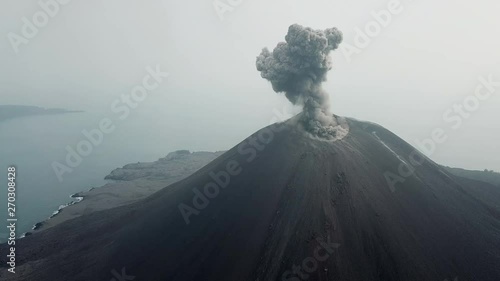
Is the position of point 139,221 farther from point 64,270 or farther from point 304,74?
point 304,74

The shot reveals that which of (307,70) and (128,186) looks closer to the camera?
(307,70)

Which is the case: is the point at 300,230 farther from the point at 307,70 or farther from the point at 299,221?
the point at 307,70

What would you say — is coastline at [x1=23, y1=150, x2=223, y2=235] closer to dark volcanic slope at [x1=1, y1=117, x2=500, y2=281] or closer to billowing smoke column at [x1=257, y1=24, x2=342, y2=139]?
dark volcanic slope at [x1=1, y1=117, x2=500, y2=281]
